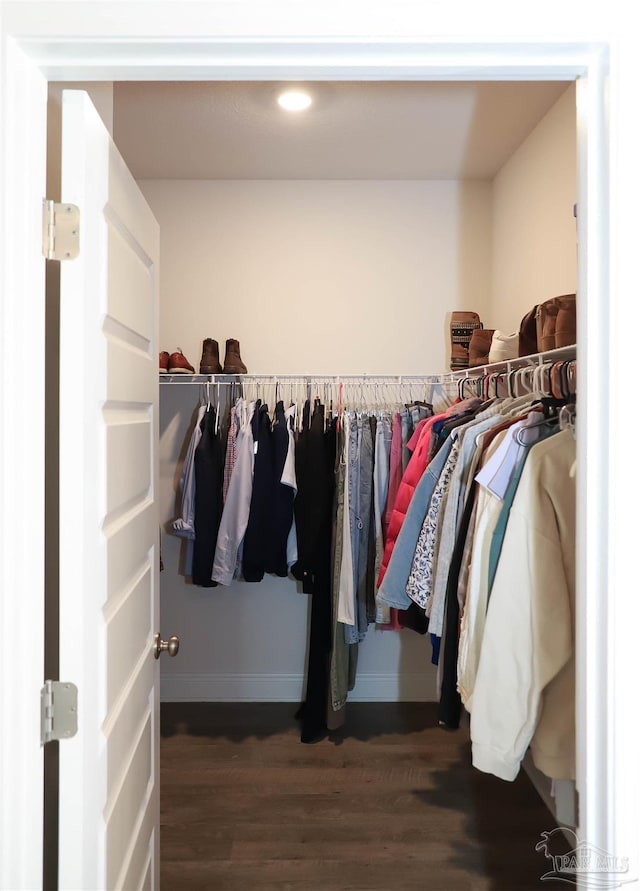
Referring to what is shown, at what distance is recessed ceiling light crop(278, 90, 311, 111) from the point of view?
251 cm

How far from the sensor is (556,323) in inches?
76.3

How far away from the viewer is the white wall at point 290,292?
11.4 ft

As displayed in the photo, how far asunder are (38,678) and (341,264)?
286 centimetres

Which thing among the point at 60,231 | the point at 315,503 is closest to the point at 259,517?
the point at 315,503

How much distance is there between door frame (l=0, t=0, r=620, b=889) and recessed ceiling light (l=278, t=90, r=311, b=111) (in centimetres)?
164

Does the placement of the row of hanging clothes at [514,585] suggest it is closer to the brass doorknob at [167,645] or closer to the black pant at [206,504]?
the brass doorknob at [167,645]

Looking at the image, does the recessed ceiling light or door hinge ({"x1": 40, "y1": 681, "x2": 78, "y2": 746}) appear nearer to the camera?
door hinge ({"x1": 40, "y1": 681, "x2": 78, "y2": 746})

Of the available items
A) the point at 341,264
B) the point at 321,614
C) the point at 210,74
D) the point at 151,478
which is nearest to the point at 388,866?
the point at 321,614

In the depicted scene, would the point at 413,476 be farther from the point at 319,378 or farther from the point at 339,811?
the point at 339,811

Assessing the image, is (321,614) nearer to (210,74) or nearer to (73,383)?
(73,383)

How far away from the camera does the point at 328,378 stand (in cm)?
346

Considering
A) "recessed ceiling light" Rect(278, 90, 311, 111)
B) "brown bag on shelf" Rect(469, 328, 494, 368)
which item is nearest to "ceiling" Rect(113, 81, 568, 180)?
"recessed ceiling light" Rect(278, 90, 311, 111)

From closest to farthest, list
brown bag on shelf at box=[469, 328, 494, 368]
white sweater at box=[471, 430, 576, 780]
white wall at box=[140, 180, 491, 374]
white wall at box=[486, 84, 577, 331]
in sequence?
white sweater at box=[471, 430, 576, 780] → white wall at box=[486, 84, 577, 331] → brown bag on shelf at box=[469, 328, 494, 368] → white wall at box=[140, 180, 491, 374]

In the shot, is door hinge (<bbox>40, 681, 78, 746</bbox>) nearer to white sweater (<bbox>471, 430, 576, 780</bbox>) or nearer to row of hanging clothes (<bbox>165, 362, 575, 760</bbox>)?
white sweater (<bbox>471, 430, 576, 780</bbox>)
